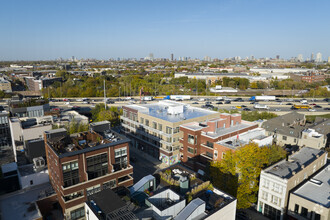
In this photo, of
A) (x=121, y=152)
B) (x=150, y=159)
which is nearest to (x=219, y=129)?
(x=150, y=159)

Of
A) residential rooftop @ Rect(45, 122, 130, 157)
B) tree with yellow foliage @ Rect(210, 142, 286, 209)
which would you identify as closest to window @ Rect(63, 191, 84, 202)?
residential rooftop @ Rect(45, 122, 130, 157)

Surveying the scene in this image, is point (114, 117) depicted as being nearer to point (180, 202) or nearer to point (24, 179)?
point (24, 179)

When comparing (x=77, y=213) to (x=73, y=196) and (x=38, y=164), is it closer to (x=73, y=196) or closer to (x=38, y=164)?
(x=73, y=196)

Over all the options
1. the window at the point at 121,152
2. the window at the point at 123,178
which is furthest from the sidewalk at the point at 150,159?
the window at the point at 121,152

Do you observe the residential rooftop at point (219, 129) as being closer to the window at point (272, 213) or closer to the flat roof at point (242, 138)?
the flat roof at point (242, 138)

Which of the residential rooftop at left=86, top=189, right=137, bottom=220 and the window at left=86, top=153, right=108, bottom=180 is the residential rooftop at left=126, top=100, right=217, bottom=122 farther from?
the residential rooftop at left=86, top=189, right=137, bottom=220

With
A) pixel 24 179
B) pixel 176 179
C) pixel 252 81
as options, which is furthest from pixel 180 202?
pixel 252 81
